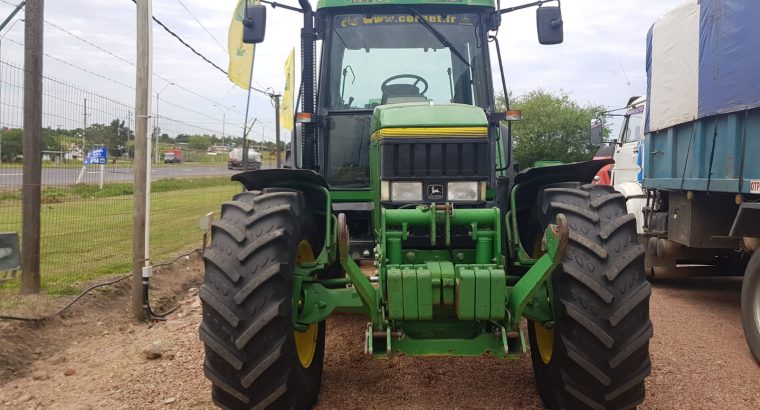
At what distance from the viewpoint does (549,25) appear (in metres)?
5.27

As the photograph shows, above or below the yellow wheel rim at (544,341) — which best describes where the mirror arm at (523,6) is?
above

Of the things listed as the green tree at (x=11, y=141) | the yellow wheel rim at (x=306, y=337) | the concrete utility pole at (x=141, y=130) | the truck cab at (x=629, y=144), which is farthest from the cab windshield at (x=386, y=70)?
the truck cab at (x=629, y=144)

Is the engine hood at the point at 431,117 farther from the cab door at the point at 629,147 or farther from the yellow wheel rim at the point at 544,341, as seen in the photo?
the cab door at the point at 629,147

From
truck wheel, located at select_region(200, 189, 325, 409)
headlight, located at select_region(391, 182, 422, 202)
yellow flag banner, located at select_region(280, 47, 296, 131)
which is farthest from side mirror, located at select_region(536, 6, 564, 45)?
yellow flag banner, located at select_region(280, 47, 296, 131)

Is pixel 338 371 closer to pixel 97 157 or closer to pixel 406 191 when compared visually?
pixel 406 191

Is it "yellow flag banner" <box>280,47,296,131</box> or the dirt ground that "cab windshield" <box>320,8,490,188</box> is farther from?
"yellow flag banner" <box>280,47,296,131</box>

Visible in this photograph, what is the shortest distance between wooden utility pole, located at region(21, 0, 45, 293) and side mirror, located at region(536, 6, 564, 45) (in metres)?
4.82

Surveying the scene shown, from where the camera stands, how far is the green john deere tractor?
11.3 ft

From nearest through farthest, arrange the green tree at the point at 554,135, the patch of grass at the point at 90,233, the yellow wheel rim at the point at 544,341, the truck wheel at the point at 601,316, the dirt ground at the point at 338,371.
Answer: the truck wheel at the point at 601,316
the yellow wheel rim at the point at 544,341
the dirt ground at the point at 338,371
the patch of grass at the point at 90,233
the green tree at the point at 554,135

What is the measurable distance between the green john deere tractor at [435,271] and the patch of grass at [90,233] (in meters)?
3.82

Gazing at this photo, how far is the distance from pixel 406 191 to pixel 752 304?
3318 mm

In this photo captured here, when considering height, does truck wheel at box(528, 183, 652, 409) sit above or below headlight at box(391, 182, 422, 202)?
below

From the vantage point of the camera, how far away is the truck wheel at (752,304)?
5.20 meters

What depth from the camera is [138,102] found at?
639 cm
